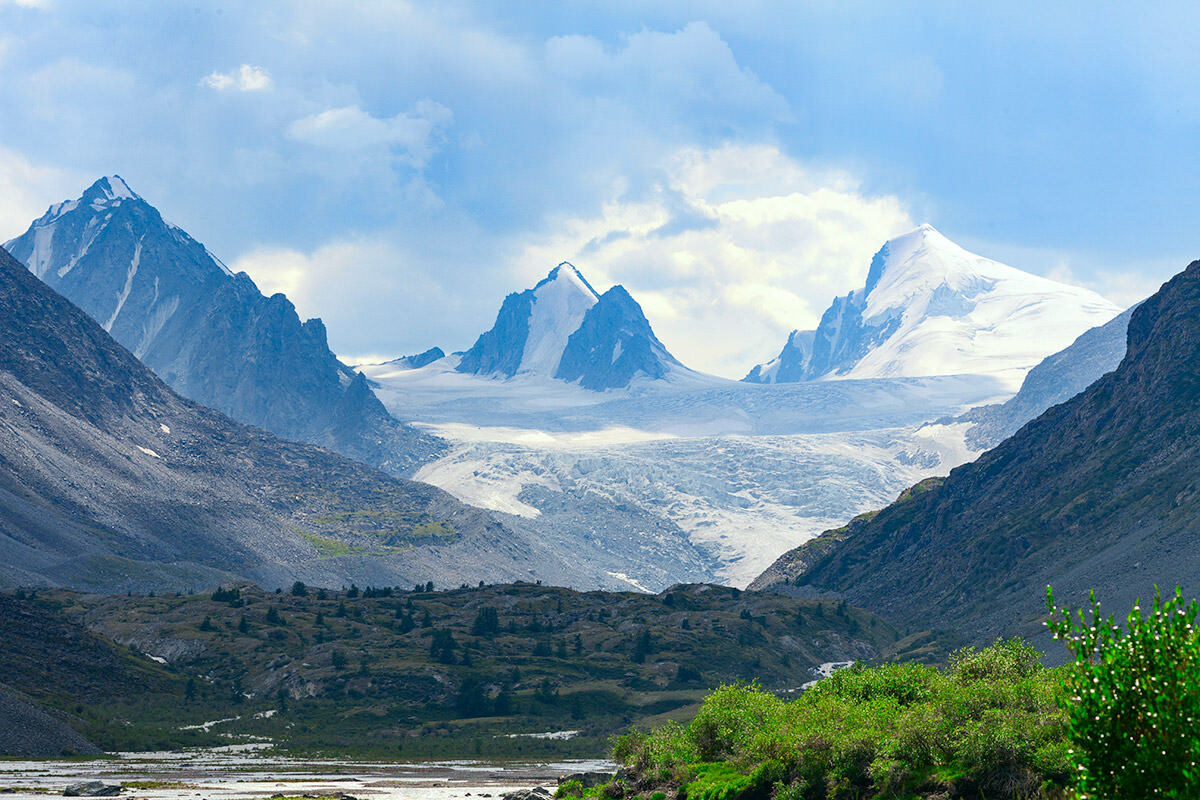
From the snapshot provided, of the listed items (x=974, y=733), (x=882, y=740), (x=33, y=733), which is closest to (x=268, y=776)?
(x=33, y=733)

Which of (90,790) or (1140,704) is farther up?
(1140,704)

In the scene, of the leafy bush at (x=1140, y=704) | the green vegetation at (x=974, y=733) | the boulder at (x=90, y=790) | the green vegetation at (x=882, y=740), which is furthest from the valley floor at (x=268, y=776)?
the leafy bush at (x=1140, y=704)

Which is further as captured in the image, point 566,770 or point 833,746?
point 566,770

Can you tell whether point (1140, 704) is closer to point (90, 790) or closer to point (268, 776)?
point (90, 790)

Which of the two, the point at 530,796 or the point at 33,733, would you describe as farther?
the point at 33,733

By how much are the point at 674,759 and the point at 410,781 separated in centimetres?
6698

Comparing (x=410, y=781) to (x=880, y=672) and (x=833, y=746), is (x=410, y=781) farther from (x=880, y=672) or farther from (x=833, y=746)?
(x=833, y=746)

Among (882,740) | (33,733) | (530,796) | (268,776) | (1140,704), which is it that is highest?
(33,733)

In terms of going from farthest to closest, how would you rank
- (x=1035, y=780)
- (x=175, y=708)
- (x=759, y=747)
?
(x=175, y=708) → (x=759, y=747) → (x=1035, y=780)

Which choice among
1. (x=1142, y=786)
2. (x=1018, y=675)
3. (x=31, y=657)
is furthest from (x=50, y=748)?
(x=1142, y=786)

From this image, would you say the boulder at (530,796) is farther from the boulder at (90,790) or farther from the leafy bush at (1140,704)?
the leafy bush at (1140,704)

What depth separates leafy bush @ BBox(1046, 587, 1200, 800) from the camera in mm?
31047

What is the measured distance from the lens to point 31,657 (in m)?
183

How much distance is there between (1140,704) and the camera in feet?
103
